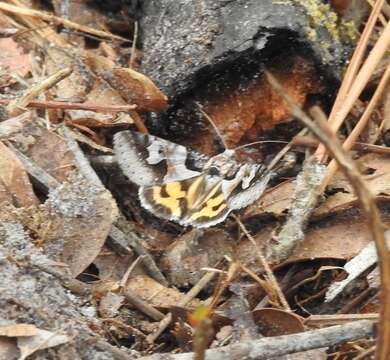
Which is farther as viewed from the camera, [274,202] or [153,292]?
[274,202]

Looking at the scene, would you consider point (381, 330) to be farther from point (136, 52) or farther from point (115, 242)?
point (136, 52)

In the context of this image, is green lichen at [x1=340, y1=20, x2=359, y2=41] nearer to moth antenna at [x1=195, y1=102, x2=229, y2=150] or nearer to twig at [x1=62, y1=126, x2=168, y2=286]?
moth antenna at [x1=195, y1=102, x2=229, y2=150]

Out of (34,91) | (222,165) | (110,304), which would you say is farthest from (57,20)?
(110,304)

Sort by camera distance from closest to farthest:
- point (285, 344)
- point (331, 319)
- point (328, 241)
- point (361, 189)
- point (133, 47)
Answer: point (361, 189)
point (285, 344)
point (331, 319)
point (328, 241)
point (133, 47)

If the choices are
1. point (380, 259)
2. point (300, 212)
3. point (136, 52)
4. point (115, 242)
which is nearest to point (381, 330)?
point (380, 259)

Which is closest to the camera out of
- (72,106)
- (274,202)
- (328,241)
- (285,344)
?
(285,344)

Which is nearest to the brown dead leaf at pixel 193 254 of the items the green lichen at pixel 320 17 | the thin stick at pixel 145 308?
the thin stick at pixel 145 308

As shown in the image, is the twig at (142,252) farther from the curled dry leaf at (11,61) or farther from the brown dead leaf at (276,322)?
the curled dry leaf at (11,61)

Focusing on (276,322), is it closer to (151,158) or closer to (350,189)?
(350,189)
